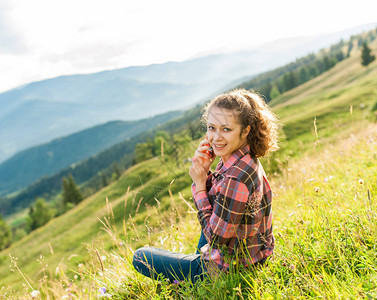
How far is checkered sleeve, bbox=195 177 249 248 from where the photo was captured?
2.22m

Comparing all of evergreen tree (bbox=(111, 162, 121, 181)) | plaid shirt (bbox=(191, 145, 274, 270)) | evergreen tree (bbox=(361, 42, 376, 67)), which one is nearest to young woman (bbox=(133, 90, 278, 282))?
plaid shirt (bbox=(191, 145, 274, 270))

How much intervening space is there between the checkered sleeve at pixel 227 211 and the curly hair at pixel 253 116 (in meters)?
0.52

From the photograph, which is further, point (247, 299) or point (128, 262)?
point (128, 262)

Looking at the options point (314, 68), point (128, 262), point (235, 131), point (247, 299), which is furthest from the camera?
point (314, 68)

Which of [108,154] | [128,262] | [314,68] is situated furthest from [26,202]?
[128,262]

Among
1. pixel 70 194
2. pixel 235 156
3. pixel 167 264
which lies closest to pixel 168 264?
pixel 167 264

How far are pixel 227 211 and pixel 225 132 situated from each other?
0.67 metres

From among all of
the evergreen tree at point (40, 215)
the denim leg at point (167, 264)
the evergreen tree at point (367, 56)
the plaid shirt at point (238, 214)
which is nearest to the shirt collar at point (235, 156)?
the plaid shirt at point (238, 214)

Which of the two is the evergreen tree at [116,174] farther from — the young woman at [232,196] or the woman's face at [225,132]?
the woman's face at [225,132]

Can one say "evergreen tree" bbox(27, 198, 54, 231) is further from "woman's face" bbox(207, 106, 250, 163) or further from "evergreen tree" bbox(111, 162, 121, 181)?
"woman's face" bbox(207, 106, 250, 163)

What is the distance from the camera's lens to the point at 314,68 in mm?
90812

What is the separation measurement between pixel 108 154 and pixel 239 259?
583 ft

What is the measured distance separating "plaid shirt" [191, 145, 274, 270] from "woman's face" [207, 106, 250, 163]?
85 millimetres

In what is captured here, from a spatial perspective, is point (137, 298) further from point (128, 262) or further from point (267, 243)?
point (267, 243)
